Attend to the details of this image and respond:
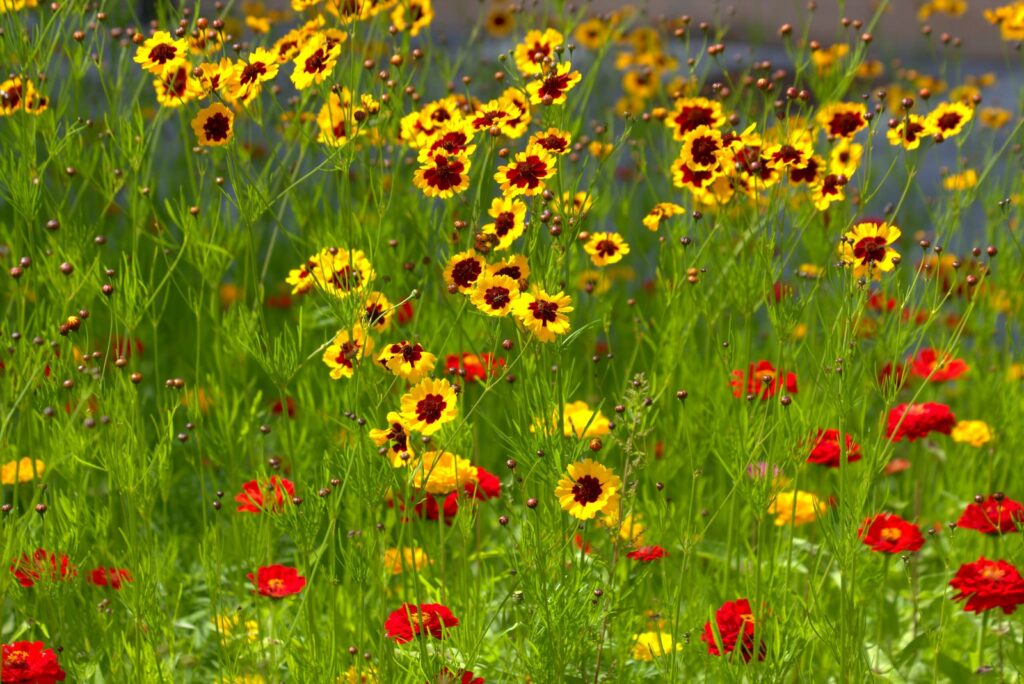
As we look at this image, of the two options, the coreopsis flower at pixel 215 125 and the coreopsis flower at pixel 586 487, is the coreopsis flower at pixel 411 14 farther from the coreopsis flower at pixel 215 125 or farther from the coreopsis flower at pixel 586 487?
the coreopsis flower at pixel 586 487

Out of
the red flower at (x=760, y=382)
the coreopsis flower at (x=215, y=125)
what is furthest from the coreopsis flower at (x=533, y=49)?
the red flower at (x=760, y=382)

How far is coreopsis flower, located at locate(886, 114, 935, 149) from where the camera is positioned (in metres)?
2.15

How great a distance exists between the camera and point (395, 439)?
1.80 meters

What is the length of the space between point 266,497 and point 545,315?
59 cm

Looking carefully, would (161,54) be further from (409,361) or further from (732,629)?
(732,629)

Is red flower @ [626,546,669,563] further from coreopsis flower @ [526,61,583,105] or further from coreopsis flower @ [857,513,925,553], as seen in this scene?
coreopsis flower @ [526,61,583,105]

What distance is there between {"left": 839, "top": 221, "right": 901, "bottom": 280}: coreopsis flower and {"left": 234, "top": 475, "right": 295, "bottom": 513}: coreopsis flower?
0.91 m

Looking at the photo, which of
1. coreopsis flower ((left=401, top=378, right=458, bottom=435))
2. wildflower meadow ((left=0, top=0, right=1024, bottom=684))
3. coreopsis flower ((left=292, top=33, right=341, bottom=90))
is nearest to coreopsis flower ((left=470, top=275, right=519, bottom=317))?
wildflower meadow ((left=0, top=0, right=1024, bottom=684))

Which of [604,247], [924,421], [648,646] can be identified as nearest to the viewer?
[648,646]

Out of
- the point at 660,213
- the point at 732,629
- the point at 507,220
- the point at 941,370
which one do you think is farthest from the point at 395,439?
the point at 941,370

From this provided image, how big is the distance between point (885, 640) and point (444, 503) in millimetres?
915

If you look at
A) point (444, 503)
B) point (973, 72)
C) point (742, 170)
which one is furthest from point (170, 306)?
point (973, 72)

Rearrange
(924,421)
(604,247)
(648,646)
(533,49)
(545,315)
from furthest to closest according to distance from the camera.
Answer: (533,49) → (924,421) → (604,247) → (648,646) → (545,315)

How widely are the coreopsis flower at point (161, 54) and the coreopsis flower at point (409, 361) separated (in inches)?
24.2
